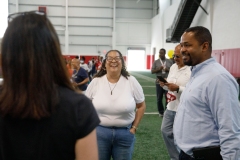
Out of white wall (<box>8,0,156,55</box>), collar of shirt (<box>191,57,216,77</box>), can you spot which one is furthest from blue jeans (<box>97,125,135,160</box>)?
white wall (<box>8,0,156,55</box>)

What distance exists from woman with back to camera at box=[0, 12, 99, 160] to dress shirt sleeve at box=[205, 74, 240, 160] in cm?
114

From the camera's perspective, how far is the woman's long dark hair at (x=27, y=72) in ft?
3.76

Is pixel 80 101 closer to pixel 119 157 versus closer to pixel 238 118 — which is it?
pixel 238 118

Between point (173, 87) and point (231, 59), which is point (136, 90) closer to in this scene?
point (173, 87)

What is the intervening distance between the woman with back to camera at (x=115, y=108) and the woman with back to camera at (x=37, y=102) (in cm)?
171

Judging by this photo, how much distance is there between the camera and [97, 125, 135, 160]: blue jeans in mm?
2924

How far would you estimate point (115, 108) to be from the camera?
2.93 m

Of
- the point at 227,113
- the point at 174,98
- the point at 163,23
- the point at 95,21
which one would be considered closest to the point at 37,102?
the point at 227,113

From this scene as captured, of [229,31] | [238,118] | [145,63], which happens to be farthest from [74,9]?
[238,118]

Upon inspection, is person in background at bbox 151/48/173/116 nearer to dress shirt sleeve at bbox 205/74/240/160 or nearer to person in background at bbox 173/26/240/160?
person in background at bbox 173/26/240/160

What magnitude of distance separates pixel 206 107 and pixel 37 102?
1.39m

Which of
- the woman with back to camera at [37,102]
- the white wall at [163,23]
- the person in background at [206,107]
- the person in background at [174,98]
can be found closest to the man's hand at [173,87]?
the person in background at [174,98]

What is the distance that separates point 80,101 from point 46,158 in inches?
11.5

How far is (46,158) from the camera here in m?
1.21
